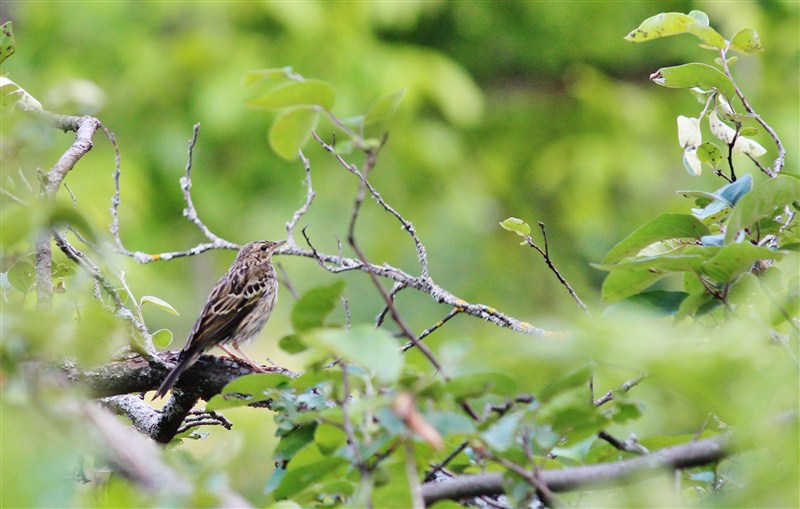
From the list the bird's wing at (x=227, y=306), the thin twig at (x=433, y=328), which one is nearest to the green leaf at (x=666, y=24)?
the thin twig at (x=433, y=328)

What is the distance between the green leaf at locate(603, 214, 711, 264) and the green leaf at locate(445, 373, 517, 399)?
497mm

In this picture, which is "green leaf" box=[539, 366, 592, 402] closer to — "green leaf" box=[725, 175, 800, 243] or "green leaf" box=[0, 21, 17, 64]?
"green leaf" box=[725, 175, 800, 243]

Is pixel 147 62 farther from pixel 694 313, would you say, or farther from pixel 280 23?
pixel 694 313

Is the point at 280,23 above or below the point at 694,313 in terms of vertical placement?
below

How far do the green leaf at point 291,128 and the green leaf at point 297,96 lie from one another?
0.4 inches

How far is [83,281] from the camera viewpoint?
3.93ft

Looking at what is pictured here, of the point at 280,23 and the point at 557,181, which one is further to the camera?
the point at 557,181

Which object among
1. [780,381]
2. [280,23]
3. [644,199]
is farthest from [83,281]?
[644,199]

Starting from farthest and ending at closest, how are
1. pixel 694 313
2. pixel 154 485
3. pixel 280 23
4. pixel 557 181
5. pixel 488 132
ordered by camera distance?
1. pixel 488 132
2. pixel 557 181
3. pixel 280 23
4. pixel 694 313
5. pixel 154 485

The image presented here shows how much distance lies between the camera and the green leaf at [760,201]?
142 centimetres

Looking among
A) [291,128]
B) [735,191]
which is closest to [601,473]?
[291,128]

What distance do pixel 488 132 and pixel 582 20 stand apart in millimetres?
1592

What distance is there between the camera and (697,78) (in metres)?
1.87

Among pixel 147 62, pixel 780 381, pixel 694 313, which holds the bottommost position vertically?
pixel 147 62
